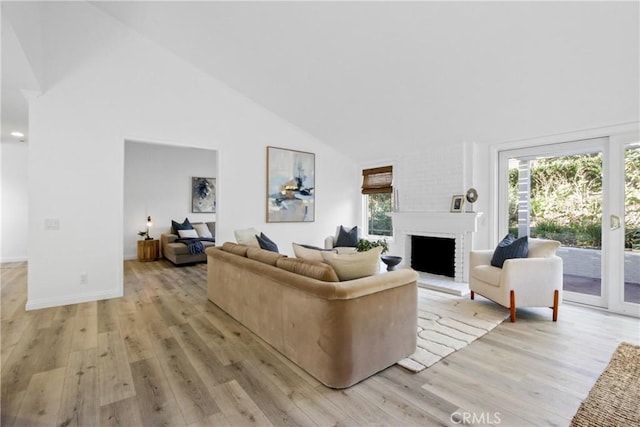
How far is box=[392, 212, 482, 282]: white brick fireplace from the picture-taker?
459 centimetres

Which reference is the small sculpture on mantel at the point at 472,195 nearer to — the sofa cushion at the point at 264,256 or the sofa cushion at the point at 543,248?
the sofa cushion at the point at 543,248

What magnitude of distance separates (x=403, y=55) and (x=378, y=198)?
3507 mm

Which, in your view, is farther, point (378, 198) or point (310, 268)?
point (378, 198)

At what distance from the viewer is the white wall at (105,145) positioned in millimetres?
3670

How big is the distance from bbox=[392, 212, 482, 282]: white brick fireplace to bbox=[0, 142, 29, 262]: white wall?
24.7ft

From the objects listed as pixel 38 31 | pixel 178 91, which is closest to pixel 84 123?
pixel 38 31

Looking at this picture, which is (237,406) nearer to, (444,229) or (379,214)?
Result: (444,229)

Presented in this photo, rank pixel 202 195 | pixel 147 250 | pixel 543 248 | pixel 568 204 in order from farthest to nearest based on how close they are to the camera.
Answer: pixel 202 195 < pixel 147 250 < pixel 568 204 < pixel 543 248

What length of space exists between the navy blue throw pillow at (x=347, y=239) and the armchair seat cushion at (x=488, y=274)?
2.37 meters

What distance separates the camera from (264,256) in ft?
9.10

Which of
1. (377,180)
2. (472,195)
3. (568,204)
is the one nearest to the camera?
(568,204)

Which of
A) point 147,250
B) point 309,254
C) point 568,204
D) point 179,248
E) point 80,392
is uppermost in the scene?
point 568,204

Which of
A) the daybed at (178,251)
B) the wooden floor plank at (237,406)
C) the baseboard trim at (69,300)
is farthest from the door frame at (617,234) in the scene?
the daybed at (178,251)

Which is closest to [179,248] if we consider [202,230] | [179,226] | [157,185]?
[179,226]
